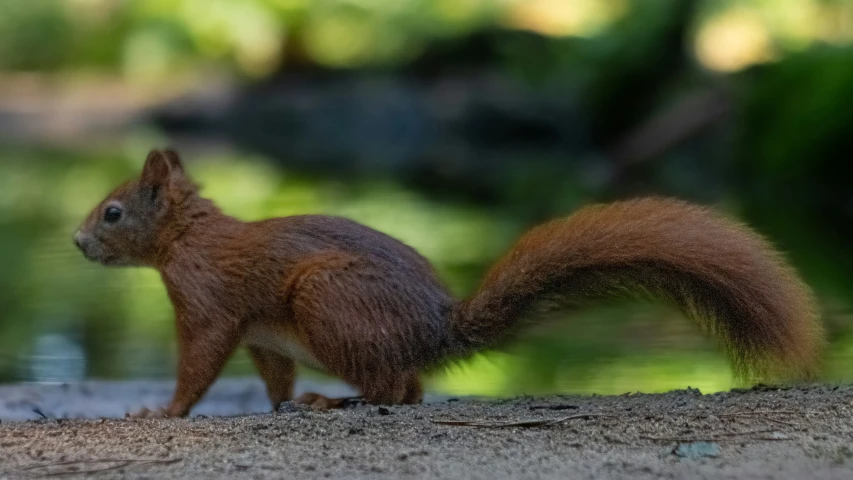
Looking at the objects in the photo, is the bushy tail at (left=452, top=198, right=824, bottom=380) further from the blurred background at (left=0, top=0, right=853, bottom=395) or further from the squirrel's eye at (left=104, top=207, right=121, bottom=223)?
the squirrel's eye at (left=104, top=207, right=121, bottom=223)

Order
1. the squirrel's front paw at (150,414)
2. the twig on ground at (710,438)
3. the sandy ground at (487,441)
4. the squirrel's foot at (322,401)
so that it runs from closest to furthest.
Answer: the sandy ground at (487,441) < the twig on ground at (710,438) < the squirrel's front paw at (150,414) < the squirrel's foot at (322,401)

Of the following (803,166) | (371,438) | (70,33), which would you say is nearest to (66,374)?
(371,438)

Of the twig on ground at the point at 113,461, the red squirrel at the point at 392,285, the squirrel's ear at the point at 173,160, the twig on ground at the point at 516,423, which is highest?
the squirrel's ear at the point at 173,160

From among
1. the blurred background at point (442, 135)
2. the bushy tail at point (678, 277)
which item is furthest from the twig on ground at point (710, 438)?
the blurred background at point (442, 135)

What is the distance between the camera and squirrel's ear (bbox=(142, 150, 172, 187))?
418 centimetres

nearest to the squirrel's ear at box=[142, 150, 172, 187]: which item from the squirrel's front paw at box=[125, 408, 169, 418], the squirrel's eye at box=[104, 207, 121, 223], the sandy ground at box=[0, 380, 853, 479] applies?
the squirrel's eye at box=[104, 207, 121, 223]

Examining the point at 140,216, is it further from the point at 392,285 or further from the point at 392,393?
the point at 392,393

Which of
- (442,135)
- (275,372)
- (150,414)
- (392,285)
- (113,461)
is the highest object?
(442,135)

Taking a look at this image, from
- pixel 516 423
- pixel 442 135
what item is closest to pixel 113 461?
pixel 516 423

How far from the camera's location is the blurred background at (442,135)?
6.11m

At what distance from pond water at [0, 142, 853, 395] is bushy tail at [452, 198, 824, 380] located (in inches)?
→ 11.1

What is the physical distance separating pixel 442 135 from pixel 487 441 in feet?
63.1

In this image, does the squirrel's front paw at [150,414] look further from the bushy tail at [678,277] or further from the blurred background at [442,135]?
the bushy tail at [678,277]

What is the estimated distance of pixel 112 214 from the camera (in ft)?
13.8
